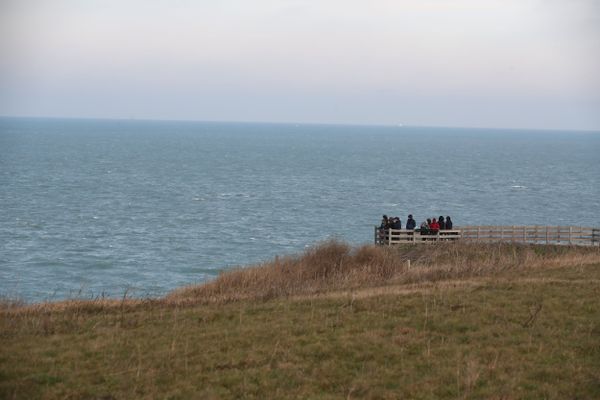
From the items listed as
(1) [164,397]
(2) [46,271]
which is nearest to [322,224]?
(2) [46,271]

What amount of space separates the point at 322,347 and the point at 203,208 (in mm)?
57303

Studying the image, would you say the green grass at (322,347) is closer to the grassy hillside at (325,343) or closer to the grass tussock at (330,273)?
the grassy hillside at (325,343)

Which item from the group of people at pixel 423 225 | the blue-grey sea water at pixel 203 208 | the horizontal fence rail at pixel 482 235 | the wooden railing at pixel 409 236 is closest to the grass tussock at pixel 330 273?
the blue-grey sea water at pixel 203 208

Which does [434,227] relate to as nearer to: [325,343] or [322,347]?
[325,343]

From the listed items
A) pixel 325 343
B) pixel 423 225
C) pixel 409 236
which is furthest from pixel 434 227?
pixel 325 343

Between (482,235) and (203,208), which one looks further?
(203,208)

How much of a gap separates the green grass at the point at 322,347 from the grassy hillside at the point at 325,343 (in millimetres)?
30

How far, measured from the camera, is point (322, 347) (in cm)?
1409

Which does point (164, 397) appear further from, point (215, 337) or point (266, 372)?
point (215, 337)

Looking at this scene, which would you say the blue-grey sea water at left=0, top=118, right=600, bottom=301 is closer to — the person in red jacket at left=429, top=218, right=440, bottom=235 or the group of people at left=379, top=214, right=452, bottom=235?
the group of people at left=379, top=214, right=452, bottom=235

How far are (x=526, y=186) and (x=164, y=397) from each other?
296ft

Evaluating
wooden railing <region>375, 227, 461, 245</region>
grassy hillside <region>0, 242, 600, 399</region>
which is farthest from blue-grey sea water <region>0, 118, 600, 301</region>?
wooden railing <region>375, 227, 461, 245</region>

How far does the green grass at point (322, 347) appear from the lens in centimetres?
1214

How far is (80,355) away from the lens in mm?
13977
